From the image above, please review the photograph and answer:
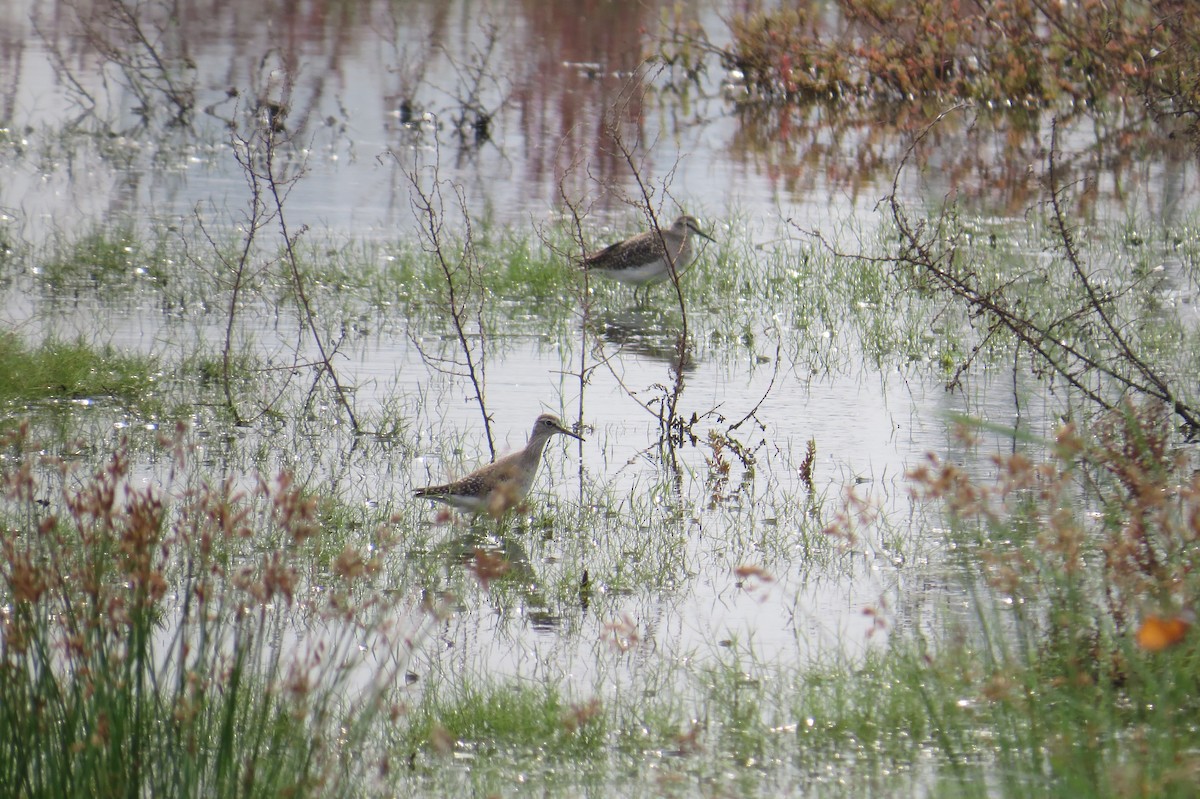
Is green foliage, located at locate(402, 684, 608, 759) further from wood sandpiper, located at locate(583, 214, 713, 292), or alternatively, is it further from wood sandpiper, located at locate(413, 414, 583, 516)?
wood sandpiper, located at locate(583, 214, 713, 292)

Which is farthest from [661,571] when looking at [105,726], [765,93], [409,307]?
[765,93]

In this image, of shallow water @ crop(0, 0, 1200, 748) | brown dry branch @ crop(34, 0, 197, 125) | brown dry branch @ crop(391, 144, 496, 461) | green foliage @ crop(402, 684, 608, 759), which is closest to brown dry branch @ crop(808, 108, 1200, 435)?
shallow water @ crop(0, 0, 1200, 748)

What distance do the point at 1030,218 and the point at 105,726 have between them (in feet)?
40.9

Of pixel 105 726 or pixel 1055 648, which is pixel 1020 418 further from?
pixel 105 726

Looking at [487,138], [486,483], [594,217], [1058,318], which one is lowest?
[486,483]

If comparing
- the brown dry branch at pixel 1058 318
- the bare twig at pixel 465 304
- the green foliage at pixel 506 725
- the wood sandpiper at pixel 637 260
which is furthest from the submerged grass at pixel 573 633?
the wood sandpiper at pixel 637 260

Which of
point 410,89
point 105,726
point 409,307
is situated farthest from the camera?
point 410,89

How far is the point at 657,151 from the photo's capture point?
Answer: 2016 cm

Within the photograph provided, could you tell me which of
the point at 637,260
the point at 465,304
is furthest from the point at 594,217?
the point at 465,304

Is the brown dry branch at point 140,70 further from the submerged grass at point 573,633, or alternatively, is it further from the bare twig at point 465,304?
the submerged grass at point 573,633

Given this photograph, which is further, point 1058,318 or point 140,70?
point 140,70

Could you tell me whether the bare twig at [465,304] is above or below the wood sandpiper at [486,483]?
above

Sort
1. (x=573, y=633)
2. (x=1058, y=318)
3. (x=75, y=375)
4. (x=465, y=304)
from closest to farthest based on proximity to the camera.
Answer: (x=573, y=633) → (x=75, y=375) → (x=465, y=304) → (x=1058, y=318)

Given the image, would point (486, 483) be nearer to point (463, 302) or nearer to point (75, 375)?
point (463, 302)
